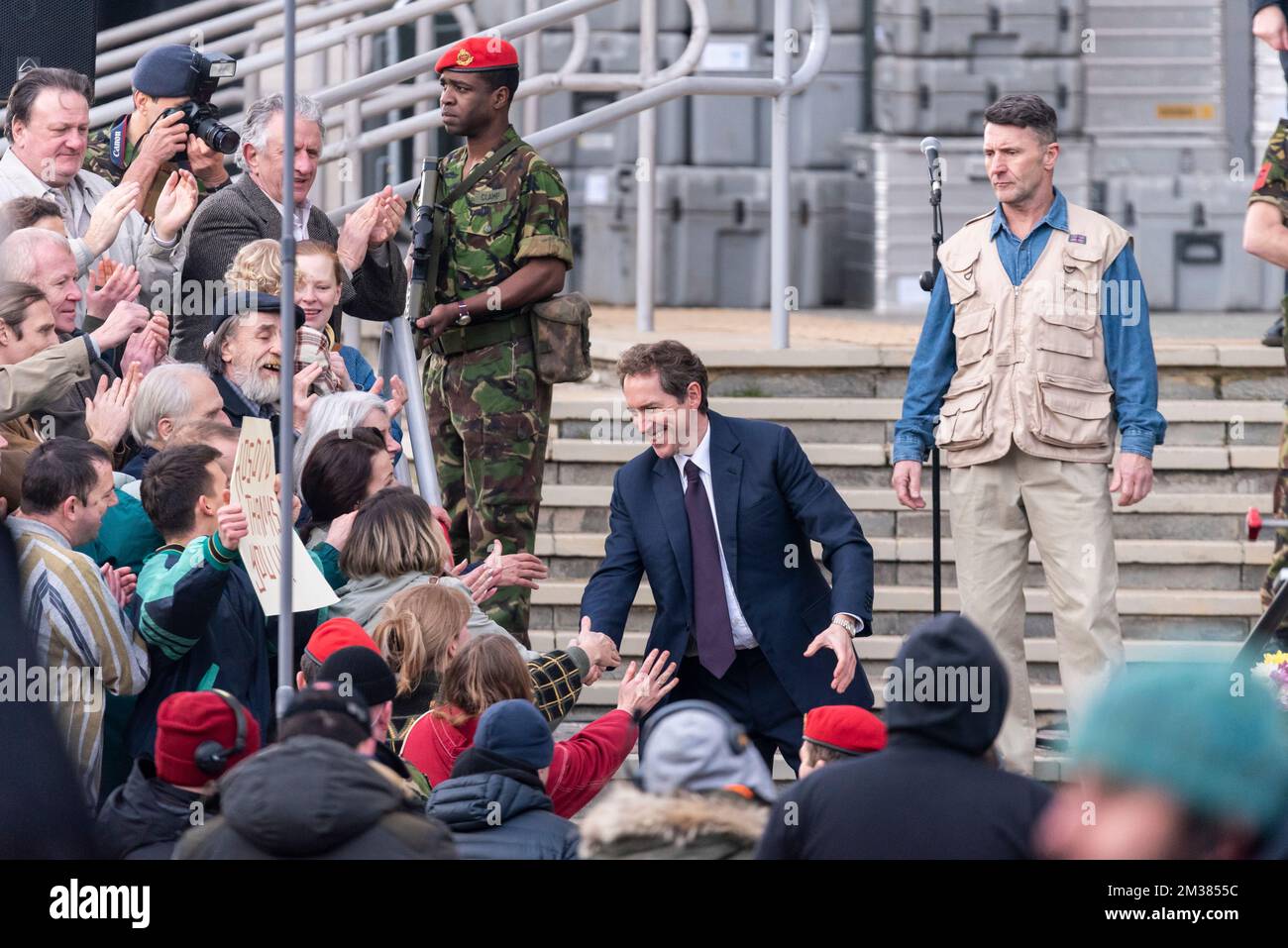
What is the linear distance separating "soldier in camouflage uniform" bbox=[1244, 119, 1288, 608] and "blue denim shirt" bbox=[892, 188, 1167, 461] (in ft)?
1.72

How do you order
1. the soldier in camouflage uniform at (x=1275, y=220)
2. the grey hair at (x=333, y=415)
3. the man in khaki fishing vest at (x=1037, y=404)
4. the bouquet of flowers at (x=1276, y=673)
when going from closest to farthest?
the bouquet of flowers at (x=1276, y=673)
the grey hair at (x=333, y=415)
the man in khaki fishing vest at (x=1037, y=404)
the soldier in camouflage uniform at (x=1275, y=220)

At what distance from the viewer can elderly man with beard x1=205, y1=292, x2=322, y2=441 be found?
6066mm

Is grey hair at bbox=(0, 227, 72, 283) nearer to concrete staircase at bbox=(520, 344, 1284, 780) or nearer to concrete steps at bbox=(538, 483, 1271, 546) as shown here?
concrete staircase at bbox=(520, 344, 1284, 780)

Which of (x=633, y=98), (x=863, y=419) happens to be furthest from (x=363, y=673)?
(x=633, y=98)

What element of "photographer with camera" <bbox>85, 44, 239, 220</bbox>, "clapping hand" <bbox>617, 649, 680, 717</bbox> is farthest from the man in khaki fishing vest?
"photographer with camera" <bbox>85, 44, 239, 220</bbox>

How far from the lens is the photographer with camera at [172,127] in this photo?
6.64 meters

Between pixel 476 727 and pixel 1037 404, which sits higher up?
pixel 1037 404

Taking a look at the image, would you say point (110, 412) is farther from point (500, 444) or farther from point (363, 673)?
point (500, 444)

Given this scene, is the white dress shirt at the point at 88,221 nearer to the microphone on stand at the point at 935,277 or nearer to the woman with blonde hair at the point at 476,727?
the woman with blonde hair at the point at 476,727

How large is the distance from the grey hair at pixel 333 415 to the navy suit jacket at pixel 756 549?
732 mm

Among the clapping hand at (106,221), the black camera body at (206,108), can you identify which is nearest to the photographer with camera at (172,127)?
the black camera body at (206,108)

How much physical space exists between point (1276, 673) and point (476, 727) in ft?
6.52

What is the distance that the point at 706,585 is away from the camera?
5832 millimetres

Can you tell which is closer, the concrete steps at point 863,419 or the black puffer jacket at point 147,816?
the black puffer jacket at point 147,816
